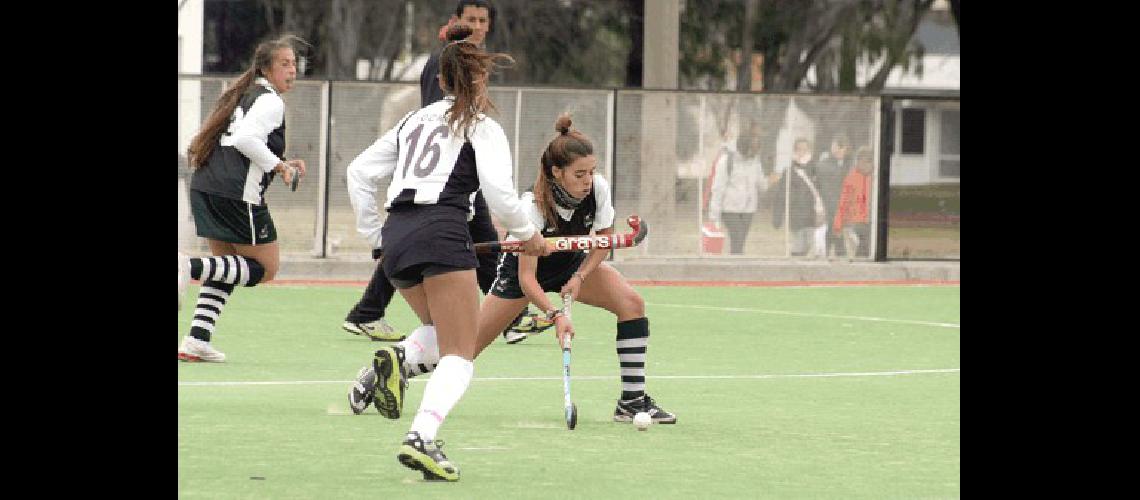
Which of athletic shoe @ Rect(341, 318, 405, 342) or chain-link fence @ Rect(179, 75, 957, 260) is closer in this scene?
athletic shoe @ Rect(341, 318, 405, 342)

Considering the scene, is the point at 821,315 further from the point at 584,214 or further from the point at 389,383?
the point at 389,383

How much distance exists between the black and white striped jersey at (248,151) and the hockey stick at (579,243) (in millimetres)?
3882

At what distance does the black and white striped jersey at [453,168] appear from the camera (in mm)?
8227

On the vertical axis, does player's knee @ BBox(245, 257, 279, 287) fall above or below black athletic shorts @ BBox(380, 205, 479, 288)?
below

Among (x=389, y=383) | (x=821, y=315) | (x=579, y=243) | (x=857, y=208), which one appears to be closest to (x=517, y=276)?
(x=389, y=383)

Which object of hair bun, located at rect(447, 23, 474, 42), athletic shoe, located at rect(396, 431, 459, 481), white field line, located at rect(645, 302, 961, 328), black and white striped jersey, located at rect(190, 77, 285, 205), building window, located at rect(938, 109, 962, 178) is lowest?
athletic shoe, located at rect(396, 431, 459, 481)

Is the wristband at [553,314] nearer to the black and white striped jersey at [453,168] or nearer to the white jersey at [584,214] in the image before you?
the white jersey at [584,214]

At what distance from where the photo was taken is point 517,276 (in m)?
10.3

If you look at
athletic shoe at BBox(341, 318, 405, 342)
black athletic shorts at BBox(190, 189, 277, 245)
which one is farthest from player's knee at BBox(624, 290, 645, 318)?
athletic shoe at BBox(341, 318, 405, 342)

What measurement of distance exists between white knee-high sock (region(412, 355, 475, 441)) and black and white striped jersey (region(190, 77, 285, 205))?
15.8 feet

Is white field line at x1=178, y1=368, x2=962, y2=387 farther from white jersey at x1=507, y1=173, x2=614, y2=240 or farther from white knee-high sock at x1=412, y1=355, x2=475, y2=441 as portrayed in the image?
white knee-high sock at x1=412, y1=355, x2=475, y2=441

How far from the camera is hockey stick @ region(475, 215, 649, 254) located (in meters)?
8.75
